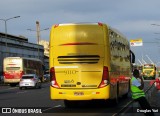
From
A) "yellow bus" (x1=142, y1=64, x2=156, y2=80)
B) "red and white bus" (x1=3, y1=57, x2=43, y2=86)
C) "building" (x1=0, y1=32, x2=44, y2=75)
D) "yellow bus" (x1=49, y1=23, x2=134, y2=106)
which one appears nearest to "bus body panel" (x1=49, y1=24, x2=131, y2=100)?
"yellow bus" (x1=49, y1=23, x2=134, y2=106)

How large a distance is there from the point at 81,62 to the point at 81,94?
133cm

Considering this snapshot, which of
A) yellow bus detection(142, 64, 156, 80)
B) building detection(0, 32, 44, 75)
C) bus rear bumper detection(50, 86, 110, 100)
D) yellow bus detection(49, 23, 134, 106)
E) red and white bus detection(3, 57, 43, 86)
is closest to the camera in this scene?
bus rear bumper detection(50, 86, 110, 100)

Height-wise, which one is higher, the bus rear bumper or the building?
the building

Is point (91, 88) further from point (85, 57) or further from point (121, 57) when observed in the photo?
point (121, 57)

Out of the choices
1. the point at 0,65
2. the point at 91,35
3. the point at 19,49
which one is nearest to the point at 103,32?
the point at 91,35

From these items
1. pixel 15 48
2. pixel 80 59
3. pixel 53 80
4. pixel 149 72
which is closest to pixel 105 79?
pixel 80 59

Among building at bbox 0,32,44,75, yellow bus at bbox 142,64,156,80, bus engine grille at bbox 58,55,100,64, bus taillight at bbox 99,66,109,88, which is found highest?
building at bbox 0,32,44,75

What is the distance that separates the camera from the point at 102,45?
1997 centimetres

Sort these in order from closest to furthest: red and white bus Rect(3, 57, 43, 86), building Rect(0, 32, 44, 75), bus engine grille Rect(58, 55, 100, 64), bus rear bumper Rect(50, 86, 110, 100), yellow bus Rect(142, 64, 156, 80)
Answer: bus rear bumper Rect(50, 86, 110, 100), bus engine grille Rect(58, 55, 100, 64), red and white bus Rect(3, 57, 43, 86), yellow bus Rect(142, 64, 156, 80), building Rect(0, 32, 44, 75)

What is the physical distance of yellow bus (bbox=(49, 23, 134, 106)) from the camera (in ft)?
64.4

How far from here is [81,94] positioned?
64.4ft

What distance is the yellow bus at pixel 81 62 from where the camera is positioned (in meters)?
19.6

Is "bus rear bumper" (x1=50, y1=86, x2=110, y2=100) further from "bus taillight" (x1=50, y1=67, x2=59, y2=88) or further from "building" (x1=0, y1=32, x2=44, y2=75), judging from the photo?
"building" (x1=0, y1=32, x2=44, y2=75)

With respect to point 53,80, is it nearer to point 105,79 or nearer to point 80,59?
point 80,59
